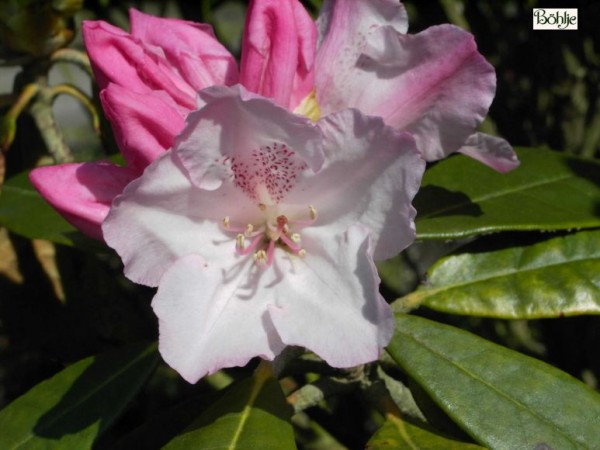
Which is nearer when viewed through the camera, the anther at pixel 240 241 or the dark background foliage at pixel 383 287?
the anther at pixel 240 241

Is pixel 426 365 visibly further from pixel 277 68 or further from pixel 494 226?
pixel 277 68

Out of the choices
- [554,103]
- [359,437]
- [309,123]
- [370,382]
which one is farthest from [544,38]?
[309,123]

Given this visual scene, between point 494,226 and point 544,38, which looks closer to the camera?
point 494,226

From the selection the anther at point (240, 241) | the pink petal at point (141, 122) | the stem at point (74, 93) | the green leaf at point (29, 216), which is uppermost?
the pink petal at point (141, 122)

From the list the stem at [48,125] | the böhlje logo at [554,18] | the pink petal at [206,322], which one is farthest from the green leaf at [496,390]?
the böhlje logo at [554,18]

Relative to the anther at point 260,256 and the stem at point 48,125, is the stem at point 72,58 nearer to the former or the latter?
the stem at point 48,125

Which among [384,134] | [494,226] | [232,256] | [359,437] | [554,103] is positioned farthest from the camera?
[554,103]

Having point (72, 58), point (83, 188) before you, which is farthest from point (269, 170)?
point (72, 58)

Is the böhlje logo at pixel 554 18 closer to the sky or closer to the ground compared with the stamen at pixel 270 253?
closer to the ground
